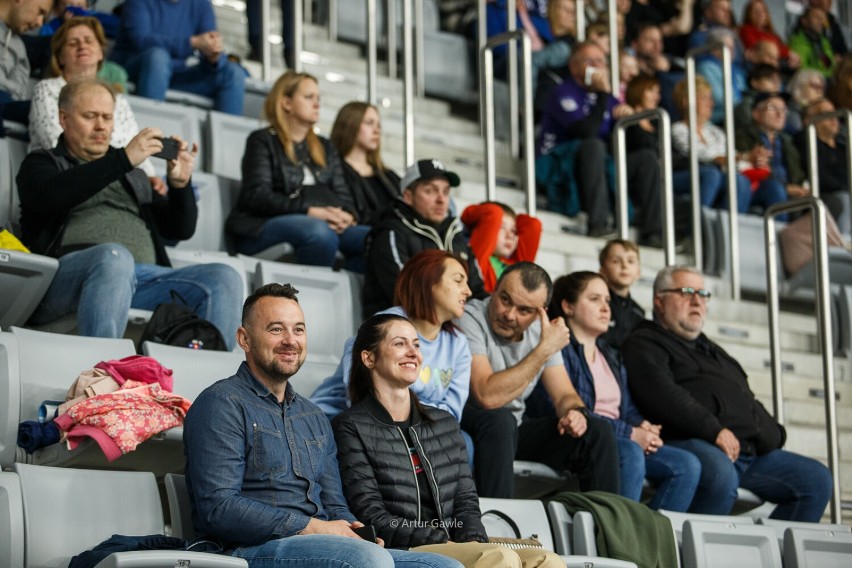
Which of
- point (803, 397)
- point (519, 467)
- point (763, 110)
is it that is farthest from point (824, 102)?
point (519, 467)

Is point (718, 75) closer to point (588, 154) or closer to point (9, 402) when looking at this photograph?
point (588, 154)

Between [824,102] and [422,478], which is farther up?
[824,102]

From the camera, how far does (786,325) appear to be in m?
6.36

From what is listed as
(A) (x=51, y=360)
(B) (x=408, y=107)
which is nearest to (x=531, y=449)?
(A) (x=51, y=360)

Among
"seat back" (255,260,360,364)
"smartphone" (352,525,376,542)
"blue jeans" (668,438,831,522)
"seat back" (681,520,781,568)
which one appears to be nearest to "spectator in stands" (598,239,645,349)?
"blue jeans" (668,438,831,522)

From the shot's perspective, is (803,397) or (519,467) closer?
(519,467)

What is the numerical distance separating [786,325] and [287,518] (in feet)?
12.4

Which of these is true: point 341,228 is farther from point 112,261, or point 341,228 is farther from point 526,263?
point 112,261

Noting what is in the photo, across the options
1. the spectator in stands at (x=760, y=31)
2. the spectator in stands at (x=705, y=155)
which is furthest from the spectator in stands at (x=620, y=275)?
the spectator in stands at (x=760, y=31)

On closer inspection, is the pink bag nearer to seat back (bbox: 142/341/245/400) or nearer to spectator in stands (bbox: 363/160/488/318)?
seat back (bbox: 142/341/245/400)

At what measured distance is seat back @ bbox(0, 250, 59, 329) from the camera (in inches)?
153

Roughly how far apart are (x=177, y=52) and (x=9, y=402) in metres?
3.01

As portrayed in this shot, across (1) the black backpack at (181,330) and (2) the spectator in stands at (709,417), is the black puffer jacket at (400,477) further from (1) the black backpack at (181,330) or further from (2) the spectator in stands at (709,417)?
(2) the spectator in stands at (709,417)

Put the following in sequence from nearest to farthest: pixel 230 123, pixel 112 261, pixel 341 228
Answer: pixel 112 261, pixel 341 228, pixel 230 123
